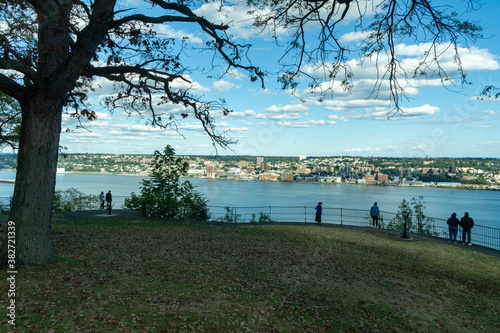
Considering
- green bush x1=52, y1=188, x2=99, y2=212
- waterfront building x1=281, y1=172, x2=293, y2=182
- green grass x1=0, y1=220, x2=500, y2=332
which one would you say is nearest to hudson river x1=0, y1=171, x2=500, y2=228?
green bush x1=52, y1=188, x2=99, y2=212

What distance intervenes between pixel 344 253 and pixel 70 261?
8879 millimetres

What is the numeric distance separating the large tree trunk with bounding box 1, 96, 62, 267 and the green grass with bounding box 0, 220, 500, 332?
61cm

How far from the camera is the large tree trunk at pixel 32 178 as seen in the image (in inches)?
280

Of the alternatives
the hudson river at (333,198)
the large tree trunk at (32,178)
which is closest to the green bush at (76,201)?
the hudson river at (333,198)

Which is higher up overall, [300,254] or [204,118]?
[204,118]

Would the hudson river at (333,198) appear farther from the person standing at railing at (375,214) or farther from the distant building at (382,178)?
the person standing at railing at (375,214)

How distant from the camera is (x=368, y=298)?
299 inches

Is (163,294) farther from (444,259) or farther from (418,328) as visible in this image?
(444,259)

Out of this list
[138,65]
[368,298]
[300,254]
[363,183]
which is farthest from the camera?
[363,183]

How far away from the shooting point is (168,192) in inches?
795

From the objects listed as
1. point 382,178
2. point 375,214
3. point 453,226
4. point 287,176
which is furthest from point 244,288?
point 382,178

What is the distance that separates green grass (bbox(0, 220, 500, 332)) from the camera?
567 cm

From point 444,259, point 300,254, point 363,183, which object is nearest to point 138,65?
point 300,254

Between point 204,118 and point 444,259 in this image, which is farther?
point 444,259
